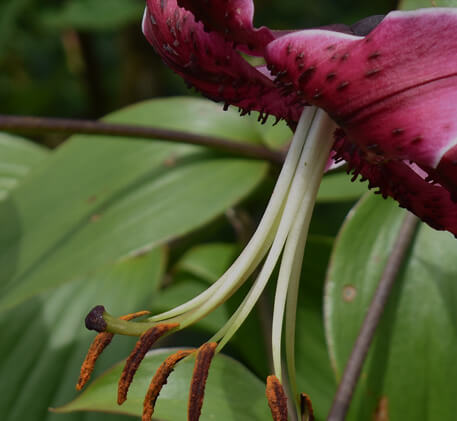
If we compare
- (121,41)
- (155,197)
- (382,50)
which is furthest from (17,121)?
(121,41)

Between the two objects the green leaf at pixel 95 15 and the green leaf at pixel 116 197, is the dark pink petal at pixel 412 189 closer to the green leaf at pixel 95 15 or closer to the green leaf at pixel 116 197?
the green leaf at pixel 116 197

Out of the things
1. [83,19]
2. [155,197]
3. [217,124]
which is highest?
[83,19]

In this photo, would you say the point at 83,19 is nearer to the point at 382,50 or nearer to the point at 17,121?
the point at 17,121

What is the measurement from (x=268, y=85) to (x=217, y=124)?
34 centimetres

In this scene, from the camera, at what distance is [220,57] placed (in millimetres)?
430

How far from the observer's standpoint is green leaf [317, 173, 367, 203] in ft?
2.54

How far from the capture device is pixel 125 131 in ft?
2.11

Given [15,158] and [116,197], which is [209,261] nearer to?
[116,197]

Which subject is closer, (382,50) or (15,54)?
(382,50)

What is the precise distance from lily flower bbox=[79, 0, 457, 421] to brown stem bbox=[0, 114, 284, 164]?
0.19m

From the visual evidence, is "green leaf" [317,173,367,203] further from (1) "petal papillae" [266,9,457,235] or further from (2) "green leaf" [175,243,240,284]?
(1) "petal papillae" [266,9,457,235]

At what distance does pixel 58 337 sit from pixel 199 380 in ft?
1.20

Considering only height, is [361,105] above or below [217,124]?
below

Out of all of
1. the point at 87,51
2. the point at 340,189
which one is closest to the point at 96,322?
the point at 340,189
